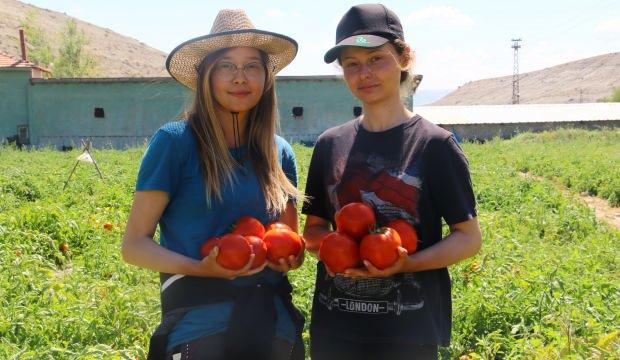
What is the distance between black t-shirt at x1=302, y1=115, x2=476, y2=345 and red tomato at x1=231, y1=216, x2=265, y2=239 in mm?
347

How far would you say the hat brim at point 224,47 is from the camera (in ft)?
8.19

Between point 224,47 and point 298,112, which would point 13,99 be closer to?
point 298,112

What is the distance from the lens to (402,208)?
2336 millimetres

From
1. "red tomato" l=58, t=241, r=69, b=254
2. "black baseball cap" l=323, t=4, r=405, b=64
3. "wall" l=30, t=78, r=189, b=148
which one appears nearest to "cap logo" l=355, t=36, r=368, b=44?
"black baseball cap" l=323, t=4, r=405, b=64

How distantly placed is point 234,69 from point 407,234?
947 mm

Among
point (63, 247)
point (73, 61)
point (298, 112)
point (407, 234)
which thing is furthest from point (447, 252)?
point (73, 61)

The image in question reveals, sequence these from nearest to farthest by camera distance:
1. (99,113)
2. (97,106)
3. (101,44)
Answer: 1. (97,106)
2. (99,113)
3. (101,44)

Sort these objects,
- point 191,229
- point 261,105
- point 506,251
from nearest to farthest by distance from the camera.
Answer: point 191,229, point 261,105, point 506,251

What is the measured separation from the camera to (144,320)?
4.17 metres

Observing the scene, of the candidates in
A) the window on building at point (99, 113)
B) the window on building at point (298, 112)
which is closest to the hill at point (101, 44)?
the window on building at point (99, 113)

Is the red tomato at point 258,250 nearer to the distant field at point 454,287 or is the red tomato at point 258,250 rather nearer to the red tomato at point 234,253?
the red tomato at point 234,253

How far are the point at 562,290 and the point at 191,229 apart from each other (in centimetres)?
288

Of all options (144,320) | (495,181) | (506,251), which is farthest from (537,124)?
(144,320)

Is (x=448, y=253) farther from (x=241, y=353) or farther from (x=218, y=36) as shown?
(x=218, y=36)
